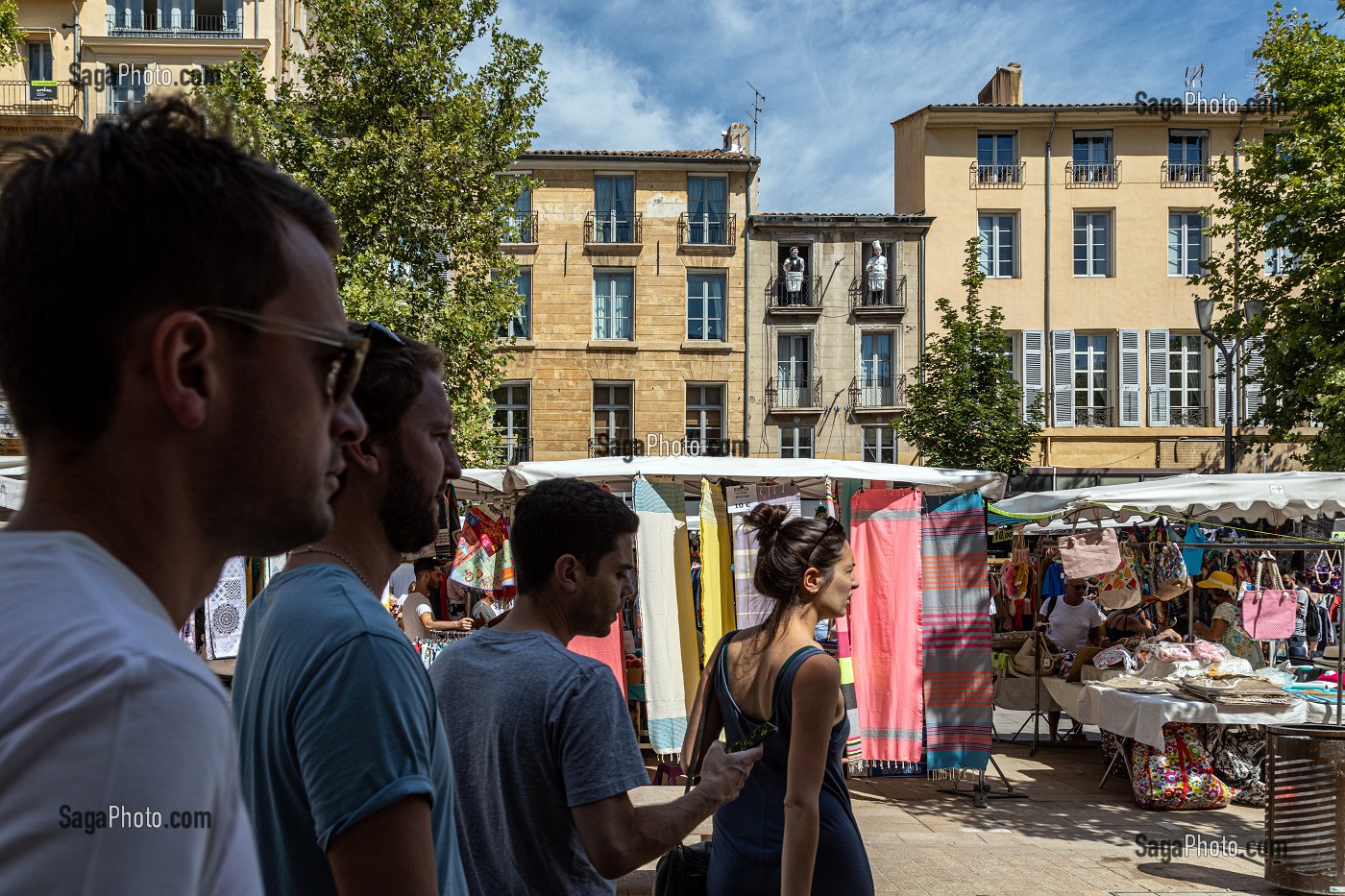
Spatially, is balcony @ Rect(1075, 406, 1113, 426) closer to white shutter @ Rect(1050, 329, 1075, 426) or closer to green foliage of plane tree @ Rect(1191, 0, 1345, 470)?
white shutter @ Rect(1050, 329, 1075, 426)

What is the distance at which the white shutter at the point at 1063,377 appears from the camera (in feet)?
101

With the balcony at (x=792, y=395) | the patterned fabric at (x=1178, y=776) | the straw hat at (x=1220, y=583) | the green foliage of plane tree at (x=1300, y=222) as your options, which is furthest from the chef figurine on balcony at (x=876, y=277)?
the patterned fabric at (x=1178, y=776)

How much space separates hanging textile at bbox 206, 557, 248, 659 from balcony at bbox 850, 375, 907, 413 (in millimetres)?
23834

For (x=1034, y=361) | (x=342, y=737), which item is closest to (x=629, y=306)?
(x=1034, y=361)

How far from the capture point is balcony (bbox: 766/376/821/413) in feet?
102

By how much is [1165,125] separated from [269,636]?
114 ft

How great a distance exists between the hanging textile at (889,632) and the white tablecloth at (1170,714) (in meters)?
1.67

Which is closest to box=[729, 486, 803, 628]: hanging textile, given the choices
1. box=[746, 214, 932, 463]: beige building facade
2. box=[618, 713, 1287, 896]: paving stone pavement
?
box=[618, 713, 1287, 896]: paving stone pavement

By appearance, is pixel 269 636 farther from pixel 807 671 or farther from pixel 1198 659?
pixel 1198 659

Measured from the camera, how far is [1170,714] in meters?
8.45

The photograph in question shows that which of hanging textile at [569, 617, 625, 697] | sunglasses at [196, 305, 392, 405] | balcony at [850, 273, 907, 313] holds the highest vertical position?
balcony at [850, 273, 907, 313]

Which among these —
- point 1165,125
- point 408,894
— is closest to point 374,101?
point 408,894

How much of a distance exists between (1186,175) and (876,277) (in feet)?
30.7

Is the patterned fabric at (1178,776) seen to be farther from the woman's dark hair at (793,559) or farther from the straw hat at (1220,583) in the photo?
the woman's dark hair at (793,559)
